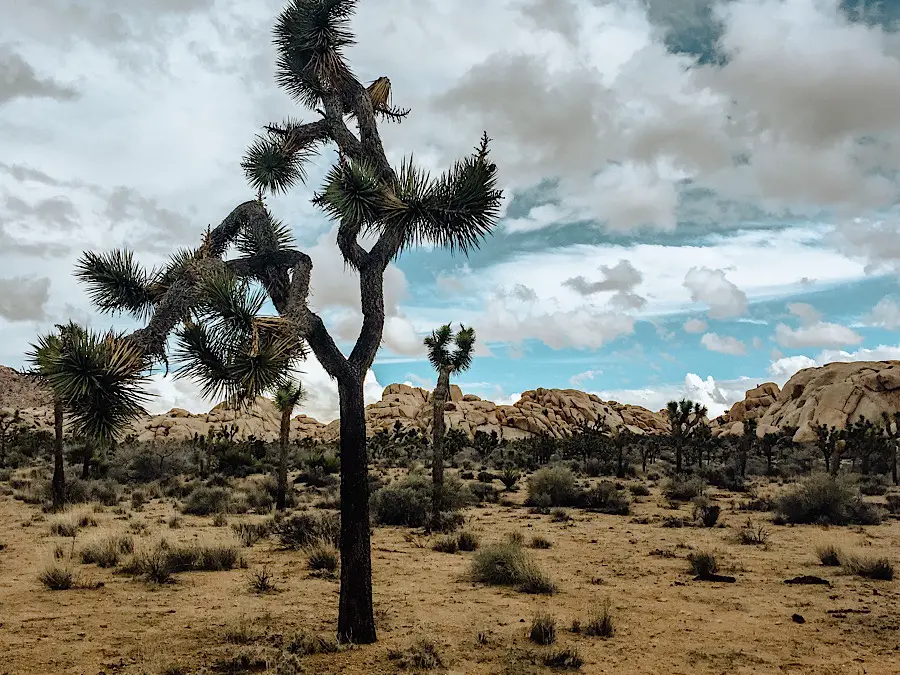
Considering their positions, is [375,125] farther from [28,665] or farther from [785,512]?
[785,512]

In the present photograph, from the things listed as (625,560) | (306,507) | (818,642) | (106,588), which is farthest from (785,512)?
(106,588)

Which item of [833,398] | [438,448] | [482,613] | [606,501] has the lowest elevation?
[482,613]

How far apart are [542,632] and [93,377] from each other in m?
5.93

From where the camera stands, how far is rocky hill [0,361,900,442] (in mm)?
64562

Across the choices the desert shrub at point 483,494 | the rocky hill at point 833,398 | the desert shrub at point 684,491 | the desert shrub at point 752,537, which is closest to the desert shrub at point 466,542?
the desert shrub at point 752,537

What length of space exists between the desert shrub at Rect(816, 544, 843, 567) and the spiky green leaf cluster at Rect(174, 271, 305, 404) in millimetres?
11410

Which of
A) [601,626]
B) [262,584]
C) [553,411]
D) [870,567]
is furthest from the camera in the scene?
[553,411]

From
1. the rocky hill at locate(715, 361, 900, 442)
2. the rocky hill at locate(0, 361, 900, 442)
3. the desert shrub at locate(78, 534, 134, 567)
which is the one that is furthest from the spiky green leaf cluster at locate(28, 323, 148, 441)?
the rocky hill at locate(715, 361, 900, 442)

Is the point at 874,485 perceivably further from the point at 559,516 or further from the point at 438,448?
the point at 438,448

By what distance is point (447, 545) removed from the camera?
46.0 ft

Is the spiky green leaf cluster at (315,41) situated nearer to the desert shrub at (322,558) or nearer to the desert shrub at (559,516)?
the desert shrub at (322,558)

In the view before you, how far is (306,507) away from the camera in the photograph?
20188mm

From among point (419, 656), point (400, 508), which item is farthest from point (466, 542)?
point (419, 656)

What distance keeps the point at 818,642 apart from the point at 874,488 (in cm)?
2147
